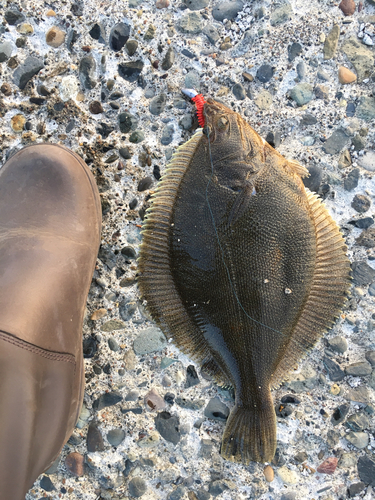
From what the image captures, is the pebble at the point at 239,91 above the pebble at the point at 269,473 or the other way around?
above

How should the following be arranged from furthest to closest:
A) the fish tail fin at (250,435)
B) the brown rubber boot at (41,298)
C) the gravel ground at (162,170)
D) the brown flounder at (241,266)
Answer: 1. the gravel ground at (162,170)
2. the fish tail fin at (250,435)
3. the brown flounder at (241,266)
4. the brown rubber boot at (41,298)

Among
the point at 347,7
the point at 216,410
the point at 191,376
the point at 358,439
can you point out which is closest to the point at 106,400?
the point at 191,376

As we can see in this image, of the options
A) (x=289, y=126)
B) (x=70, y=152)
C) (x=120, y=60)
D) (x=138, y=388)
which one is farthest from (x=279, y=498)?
(x=120, y=60)

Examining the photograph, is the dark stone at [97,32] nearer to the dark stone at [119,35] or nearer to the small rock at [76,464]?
the dark stone at [119,35]

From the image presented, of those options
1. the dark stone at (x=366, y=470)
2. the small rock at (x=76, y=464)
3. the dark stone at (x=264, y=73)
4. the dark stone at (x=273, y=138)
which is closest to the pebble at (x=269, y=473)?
the dark stone at (x=366, y=470)

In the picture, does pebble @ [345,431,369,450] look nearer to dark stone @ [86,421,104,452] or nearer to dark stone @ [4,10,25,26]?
dark stone @ [86,421,104,452]

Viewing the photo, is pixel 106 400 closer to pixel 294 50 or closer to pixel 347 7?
pixel 294 50
